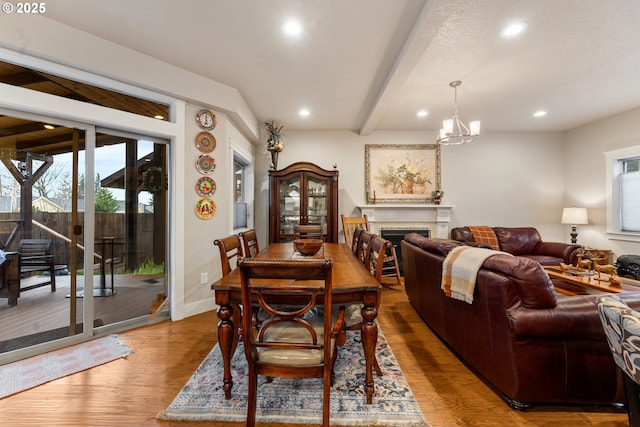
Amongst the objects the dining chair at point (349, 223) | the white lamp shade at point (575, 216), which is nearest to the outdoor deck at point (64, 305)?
the dining chair at point (349, 223)

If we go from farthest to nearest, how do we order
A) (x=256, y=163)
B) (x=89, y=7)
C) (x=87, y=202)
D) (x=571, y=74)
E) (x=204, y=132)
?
(x=256, y=163) < (x=204, y=132) < (x=571, y=74) < (x=87, y=202) < (x=89, y=7)

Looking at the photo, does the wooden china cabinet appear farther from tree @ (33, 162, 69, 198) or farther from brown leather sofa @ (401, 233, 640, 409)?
brown leather sofa @ (401, 233, 640, 409)

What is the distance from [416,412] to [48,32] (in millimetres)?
3780

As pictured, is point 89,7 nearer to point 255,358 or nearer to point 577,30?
point 255,358

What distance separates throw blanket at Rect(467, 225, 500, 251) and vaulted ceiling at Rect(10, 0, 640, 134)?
198 centimetres

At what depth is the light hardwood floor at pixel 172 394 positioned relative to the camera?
1.42 meters

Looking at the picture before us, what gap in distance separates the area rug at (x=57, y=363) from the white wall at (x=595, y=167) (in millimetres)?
6509

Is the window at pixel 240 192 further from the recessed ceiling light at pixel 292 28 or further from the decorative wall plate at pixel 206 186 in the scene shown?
the recessed ceiling light at pixel 292 28

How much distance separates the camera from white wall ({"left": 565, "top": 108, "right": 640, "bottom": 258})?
3795 mm

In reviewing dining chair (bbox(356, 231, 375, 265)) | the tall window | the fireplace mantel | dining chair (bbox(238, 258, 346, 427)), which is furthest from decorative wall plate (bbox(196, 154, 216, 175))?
the tall window

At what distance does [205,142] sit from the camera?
3016 millimetres

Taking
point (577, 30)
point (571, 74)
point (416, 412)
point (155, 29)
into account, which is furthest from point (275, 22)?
point (571, 74)

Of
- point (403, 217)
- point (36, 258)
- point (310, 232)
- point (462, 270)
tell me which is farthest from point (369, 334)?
point (403, 217)

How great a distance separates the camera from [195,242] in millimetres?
2945
